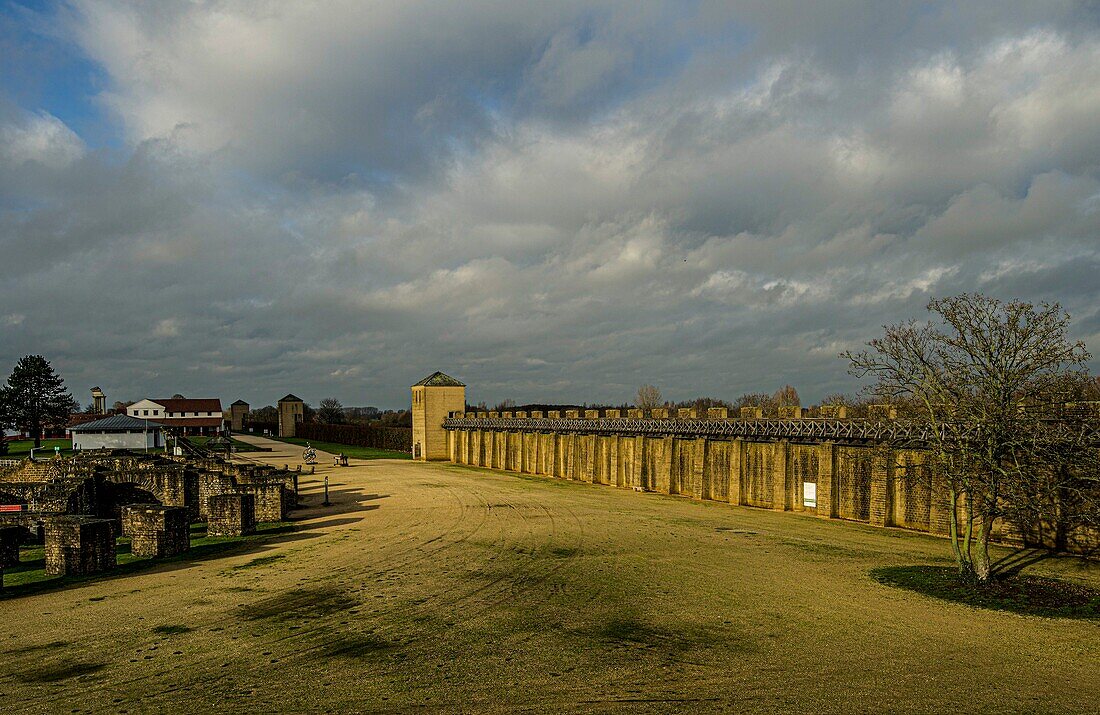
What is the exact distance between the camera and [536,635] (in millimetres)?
13602

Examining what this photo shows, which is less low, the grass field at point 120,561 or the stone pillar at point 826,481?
the stone pillar at point 826,481

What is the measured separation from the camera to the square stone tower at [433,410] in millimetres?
71938

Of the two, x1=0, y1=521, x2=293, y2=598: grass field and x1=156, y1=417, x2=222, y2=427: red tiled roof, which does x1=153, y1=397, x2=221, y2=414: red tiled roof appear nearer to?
x1=156, y1=417, x2=222, y2=427: red tiled roof

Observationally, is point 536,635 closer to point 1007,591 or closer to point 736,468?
point 1007,591

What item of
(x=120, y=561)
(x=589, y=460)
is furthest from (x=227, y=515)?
(x=589, y=460)

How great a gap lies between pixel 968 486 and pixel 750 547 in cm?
712

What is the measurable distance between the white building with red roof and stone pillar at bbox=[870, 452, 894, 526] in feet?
407

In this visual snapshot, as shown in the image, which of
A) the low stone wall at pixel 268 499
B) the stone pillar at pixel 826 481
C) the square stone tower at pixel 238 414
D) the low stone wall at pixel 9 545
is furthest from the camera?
the square stone tower at pixel 238 414

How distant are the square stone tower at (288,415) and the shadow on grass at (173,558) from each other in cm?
11150

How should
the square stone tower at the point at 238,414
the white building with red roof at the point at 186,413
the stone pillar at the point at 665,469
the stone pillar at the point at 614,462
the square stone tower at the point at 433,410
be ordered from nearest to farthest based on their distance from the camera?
the stone pillar at the point at 665,469
the stone pillar at the point at 614,462
the square stone tower at the point at 433,410
the white building with red roof at the point at 186,413
the square stone tower at the point at 238,414

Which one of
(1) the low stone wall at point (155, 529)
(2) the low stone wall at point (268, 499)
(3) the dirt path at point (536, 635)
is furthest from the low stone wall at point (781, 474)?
(1) the low stone wall at point (155, 529)

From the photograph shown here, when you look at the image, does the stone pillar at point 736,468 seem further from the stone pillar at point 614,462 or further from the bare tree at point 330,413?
the bare tree at point 330,413

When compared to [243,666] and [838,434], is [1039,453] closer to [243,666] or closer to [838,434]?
[838,434]

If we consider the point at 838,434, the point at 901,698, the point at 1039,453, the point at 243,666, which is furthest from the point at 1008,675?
the point at 838,434
